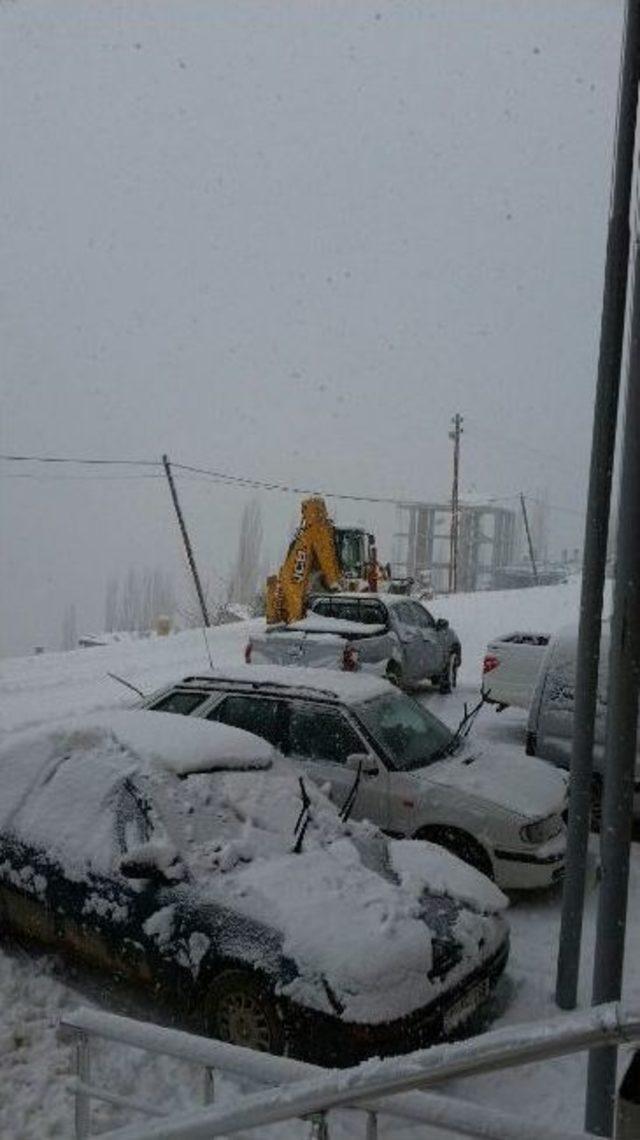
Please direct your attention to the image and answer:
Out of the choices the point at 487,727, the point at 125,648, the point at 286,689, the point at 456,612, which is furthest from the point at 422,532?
the point at 286,689

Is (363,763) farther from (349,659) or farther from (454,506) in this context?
(454,506)

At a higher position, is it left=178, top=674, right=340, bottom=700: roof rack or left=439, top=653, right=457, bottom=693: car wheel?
left=178, top=674, right=340, bottom=700: roof rack

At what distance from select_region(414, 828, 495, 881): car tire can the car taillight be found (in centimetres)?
520

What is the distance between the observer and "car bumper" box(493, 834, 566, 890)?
6.29 meters

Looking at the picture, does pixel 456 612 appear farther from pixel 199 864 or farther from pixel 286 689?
pixel 199 864

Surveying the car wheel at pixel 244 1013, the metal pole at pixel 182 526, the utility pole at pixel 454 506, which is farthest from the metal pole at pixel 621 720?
the utility pole at pixel 454 506

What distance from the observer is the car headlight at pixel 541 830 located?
6336 mm

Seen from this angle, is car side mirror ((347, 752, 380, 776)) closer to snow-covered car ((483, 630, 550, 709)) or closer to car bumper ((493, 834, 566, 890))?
car bumper ((493, 834, 566, 890))

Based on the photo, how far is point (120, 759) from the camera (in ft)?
18.2

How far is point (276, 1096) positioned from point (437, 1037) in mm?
2276

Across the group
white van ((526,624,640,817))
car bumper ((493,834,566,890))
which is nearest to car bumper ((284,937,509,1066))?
car bumper ((493,834,566,890))

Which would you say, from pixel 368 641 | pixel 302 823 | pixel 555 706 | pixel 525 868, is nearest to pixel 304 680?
pixel 302 823

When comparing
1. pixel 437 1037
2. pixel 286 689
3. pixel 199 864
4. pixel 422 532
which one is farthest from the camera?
pixel 422 532

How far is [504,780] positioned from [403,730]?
91 cm
